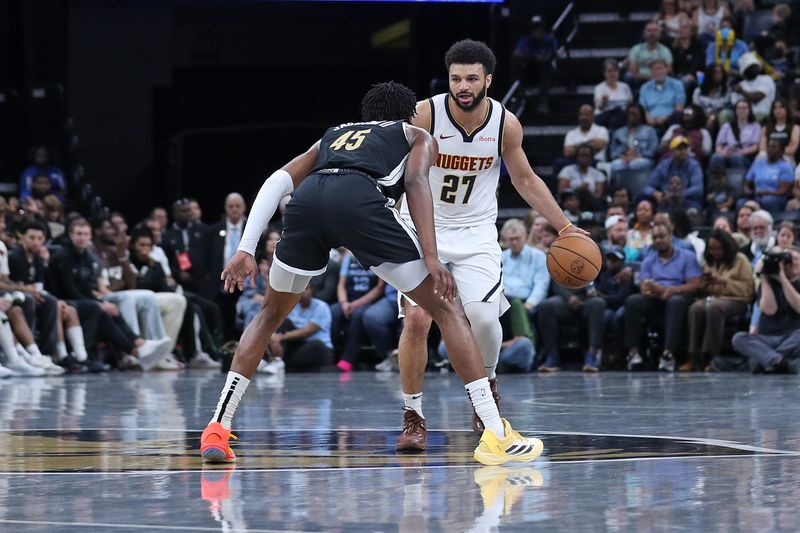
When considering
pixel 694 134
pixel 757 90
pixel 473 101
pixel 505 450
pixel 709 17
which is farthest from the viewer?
pixel 709 17

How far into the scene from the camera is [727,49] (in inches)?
666

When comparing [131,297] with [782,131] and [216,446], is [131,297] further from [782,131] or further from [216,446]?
[216,446]

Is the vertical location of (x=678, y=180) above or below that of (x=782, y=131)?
below

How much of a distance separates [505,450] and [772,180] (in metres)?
9.91

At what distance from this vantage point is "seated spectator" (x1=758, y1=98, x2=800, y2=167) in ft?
48.2

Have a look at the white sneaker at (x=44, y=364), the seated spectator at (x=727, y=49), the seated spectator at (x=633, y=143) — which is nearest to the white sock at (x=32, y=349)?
the white sneaker at (x=44, y=364)

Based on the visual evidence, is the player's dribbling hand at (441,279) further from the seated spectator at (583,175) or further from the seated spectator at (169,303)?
the seated spectator at (583,175)

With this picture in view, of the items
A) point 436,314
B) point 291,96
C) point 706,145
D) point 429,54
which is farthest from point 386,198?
point 291,96

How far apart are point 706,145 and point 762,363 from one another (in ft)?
14.8

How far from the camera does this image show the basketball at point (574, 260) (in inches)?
265

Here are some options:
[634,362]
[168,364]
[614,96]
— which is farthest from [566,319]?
[614,96]

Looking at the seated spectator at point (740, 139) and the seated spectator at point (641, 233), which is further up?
the seated spectator at point (740, 139)

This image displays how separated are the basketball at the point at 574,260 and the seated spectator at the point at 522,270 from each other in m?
6.27

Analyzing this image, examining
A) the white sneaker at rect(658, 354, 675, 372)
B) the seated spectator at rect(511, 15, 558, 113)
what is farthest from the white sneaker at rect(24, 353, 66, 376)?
the seated spectator at rect(511, 15, 558, 113)
